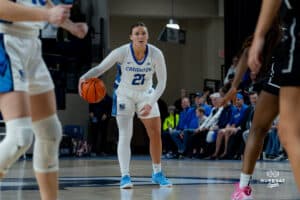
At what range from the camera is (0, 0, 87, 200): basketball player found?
354 cm

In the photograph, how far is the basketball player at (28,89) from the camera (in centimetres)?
354

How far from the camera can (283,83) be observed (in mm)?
3396

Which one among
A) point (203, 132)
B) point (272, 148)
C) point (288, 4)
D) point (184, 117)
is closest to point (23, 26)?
point (288, 4)

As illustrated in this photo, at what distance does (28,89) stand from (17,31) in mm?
336

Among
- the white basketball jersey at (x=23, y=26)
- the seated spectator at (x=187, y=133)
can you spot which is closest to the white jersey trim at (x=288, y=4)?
the white basketball jersey at (x=23, y=26)

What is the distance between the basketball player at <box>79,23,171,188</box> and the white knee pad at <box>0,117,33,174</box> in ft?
12.6

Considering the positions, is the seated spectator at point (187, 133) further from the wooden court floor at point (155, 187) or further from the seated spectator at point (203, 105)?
the wooden court floor at point (155, 187)

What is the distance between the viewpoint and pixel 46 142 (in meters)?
3.90

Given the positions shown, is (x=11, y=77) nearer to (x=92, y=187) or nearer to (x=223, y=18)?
(x=92, y=187)

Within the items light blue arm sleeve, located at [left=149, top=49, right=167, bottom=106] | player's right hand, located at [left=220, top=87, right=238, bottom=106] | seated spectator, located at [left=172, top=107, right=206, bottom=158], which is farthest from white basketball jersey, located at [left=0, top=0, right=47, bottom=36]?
seated spectator, located at [left=172, top=107, right=206, bottom=158]

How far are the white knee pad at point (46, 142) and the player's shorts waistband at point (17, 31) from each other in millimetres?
493

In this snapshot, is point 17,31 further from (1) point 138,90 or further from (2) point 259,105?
(1) point 138,90

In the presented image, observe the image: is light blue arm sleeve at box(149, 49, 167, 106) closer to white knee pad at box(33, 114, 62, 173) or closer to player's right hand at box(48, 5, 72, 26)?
white knee pad at box(33, 114, 62, 173)

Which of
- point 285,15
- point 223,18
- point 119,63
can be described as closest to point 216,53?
point 223,18
